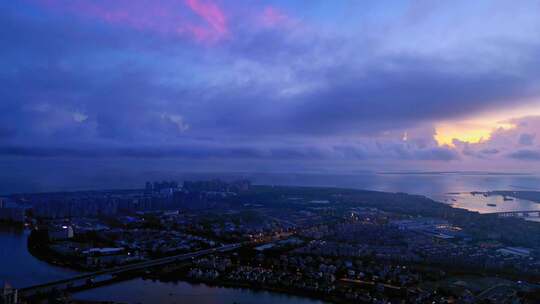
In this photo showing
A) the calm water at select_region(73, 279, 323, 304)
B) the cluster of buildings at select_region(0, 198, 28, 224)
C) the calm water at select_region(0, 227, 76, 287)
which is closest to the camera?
the calm water at select_region(73, 279, 323, 304)

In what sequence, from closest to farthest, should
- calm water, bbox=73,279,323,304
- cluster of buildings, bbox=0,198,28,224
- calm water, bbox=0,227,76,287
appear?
calm water, bbox=73,279,323,304 < calm water, bbox=0,227,76,287 < cluster of buildings, bbox=0,198,28,224

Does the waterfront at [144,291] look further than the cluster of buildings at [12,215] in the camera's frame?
No

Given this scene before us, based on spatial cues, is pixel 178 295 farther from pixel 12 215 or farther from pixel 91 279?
pixel 12 215

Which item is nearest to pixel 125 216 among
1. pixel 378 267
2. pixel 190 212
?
pixel 190 212

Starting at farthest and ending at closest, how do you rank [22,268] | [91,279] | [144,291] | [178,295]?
1. [22,268]
2. [91,279]
3. [144,291]
4. [178,295]

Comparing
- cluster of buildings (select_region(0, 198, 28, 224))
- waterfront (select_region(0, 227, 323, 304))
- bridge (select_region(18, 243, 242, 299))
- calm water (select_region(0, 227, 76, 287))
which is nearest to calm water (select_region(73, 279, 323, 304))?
waterfront (select_region(0, 227, 323, 304))

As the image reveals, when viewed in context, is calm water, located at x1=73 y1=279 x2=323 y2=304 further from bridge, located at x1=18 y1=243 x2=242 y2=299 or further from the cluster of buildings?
the cluster of buildings

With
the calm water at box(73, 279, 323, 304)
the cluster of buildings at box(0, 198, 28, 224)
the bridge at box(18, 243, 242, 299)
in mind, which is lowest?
the calm water at box(73, 279, 323, 304)

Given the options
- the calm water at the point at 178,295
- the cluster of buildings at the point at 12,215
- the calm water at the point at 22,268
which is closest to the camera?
the calm water at the point at 178,295

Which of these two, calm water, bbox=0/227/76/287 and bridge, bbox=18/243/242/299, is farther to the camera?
calm water, bbox=0/227/76/287

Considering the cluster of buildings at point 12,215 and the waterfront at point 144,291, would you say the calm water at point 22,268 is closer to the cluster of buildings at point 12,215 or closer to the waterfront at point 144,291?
the waterfront at point 144,291

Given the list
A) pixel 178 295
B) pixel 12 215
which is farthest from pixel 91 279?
pixel 12 215

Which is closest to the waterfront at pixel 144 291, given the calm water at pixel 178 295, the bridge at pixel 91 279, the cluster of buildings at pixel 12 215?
Result: the calm water at pixel 178 295

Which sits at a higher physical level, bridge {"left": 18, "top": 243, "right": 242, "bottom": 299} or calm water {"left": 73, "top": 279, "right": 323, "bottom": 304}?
bridge {"left": 18, "top": 243, "right": 242, "bottom": 299}
